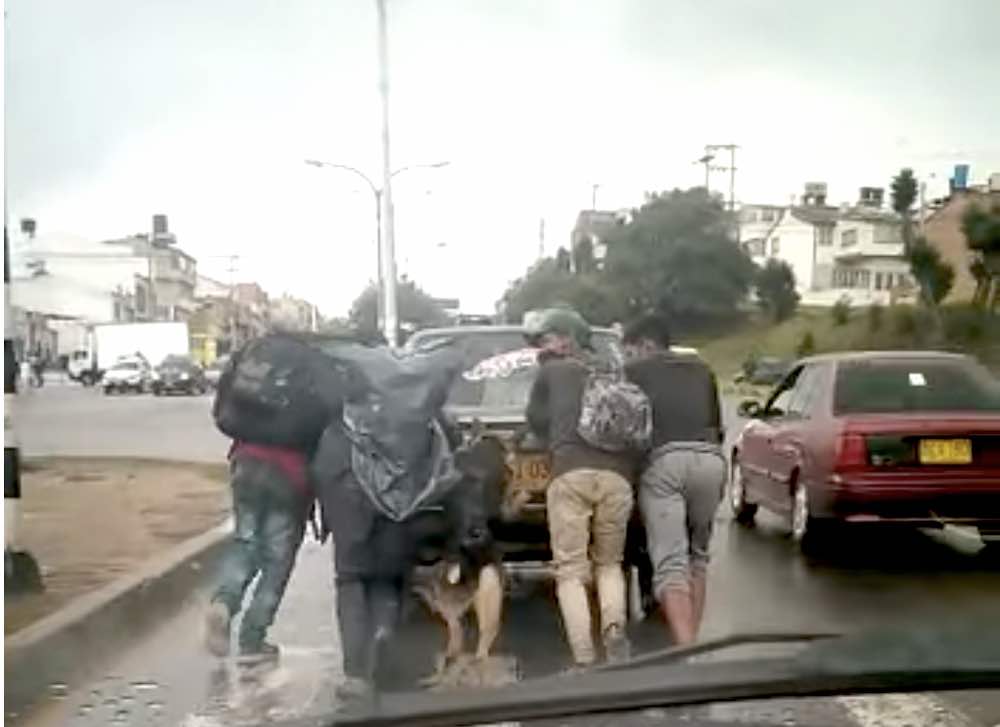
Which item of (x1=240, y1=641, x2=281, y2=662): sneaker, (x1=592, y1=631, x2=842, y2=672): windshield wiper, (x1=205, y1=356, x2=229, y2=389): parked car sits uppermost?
(x1=205, y1=356, x2=229, y2=389): parked car

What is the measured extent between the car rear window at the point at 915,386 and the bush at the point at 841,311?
8 centimetres

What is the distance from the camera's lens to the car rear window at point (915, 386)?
8.51 ft

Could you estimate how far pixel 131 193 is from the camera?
2391mm

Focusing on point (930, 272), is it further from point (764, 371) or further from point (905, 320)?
point (764, 371)

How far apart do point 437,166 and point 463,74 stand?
141mm

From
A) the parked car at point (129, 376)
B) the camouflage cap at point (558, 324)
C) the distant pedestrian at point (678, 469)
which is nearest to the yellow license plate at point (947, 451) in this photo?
the distant pedestrian at point (678, 469)

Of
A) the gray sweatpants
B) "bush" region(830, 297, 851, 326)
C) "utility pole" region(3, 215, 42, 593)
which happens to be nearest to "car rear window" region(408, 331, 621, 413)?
the gray sweatpants

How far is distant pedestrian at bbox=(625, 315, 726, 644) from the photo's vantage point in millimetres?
2777

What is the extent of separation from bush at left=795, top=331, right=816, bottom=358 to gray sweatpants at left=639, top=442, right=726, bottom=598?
375 millimetres

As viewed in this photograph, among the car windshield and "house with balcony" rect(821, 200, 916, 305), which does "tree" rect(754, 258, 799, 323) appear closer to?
"house with balcony" rect(821, 200, 916, 305)

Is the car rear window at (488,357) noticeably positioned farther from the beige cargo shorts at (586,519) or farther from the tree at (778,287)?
the tree at (778,287)

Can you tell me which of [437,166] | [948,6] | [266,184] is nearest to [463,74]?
[437,166]

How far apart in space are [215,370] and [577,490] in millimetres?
622

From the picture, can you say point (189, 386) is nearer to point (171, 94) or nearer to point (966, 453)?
point (171, 94)
